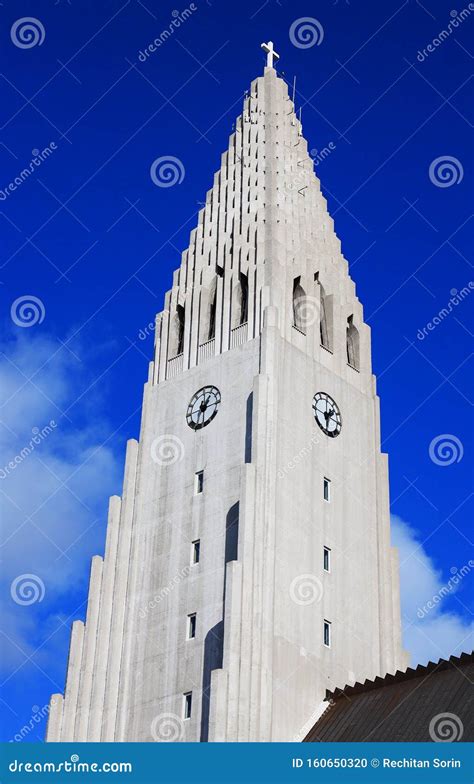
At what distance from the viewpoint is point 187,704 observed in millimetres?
50500

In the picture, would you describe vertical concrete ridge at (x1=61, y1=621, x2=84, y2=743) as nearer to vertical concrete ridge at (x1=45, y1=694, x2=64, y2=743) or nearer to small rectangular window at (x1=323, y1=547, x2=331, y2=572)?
vertical concrete ridge at (x1=45, y1=694, x2=64, y2=743)

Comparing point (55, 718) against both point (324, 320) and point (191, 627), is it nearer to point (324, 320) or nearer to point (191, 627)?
point (191, 627)

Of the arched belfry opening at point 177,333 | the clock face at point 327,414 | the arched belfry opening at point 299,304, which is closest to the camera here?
the clock face at point 327,414

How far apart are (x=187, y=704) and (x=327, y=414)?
49.0ft

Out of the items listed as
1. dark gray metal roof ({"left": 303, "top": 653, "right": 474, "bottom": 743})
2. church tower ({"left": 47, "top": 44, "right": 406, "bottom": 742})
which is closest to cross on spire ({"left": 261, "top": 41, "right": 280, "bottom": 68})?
church tower ({"left": 47, "top": 44, "right": 406, "bottom": 742})

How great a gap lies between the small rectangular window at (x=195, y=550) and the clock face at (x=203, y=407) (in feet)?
18.6

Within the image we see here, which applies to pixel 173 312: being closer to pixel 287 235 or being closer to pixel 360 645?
pixel 287 235

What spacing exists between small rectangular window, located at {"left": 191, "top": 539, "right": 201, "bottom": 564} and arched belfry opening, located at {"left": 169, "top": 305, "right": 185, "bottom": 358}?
1114 centimetres

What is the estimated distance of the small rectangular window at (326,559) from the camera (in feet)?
178

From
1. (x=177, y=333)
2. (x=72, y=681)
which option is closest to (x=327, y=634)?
(x=72, y=681)

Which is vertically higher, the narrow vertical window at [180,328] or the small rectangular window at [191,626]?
the narrow vertical window at [180,328]

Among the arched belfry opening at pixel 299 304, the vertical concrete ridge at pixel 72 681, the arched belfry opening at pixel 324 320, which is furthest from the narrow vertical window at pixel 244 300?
the vertical concrete ridge at pixel 72 681

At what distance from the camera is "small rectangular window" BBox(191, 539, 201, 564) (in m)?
53.8

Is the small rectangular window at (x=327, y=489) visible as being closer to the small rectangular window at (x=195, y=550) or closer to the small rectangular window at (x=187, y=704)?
the small rectangular window at (x=195, y=550)
